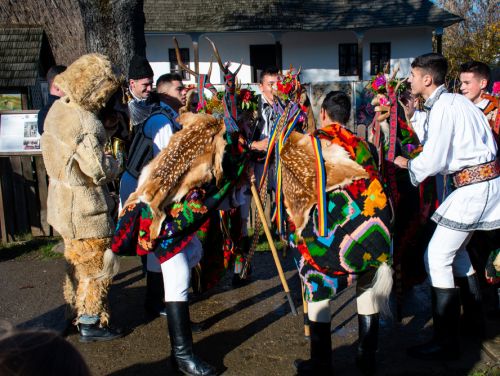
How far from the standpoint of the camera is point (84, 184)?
3779 millimetres

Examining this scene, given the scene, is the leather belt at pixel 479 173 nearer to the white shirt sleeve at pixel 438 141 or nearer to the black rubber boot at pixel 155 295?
the white shirt sleeve at pixel 438 141

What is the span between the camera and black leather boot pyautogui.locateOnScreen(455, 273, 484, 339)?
386 cm

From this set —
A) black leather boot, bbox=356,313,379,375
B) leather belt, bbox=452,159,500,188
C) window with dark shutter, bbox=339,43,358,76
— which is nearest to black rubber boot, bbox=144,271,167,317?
black leather boot, bbox=356,313,379,375

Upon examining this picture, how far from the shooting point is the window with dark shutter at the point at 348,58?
78.4 feet

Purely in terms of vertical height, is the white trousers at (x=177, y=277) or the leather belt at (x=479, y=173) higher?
the leather belt at (x=479, y=173)

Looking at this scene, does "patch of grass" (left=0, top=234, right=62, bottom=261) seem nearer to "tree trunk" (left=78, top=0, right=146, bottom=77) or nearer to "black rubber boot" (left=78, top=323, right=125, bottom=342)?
"tree trunk" (left=78, top=0, right=146, bottom=77)

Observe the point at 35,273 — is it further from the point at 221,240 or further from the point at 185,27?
the point at 185,27

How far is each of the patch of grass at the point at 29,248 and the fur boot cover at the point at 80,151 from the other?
281 cm

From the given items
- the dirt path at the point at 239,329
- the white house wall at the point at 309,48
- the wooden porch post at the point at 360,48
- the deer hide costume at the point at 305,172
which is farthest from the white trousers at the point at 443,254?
the wooden porch post at the point at 360,48

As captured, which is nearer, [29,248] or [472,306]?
[472,306]

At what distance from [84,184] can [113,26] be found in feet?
12.5

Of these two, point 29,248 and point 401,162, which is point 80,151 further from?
point 29,248

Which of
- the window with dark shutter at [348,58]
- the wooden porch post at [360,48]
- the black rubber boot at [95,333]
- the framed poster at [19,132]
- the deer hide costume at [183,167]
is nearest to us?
the deer hide costume at [183,167]

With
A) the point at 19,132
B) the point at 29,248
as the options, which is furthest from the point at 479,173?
the point at 19,132
